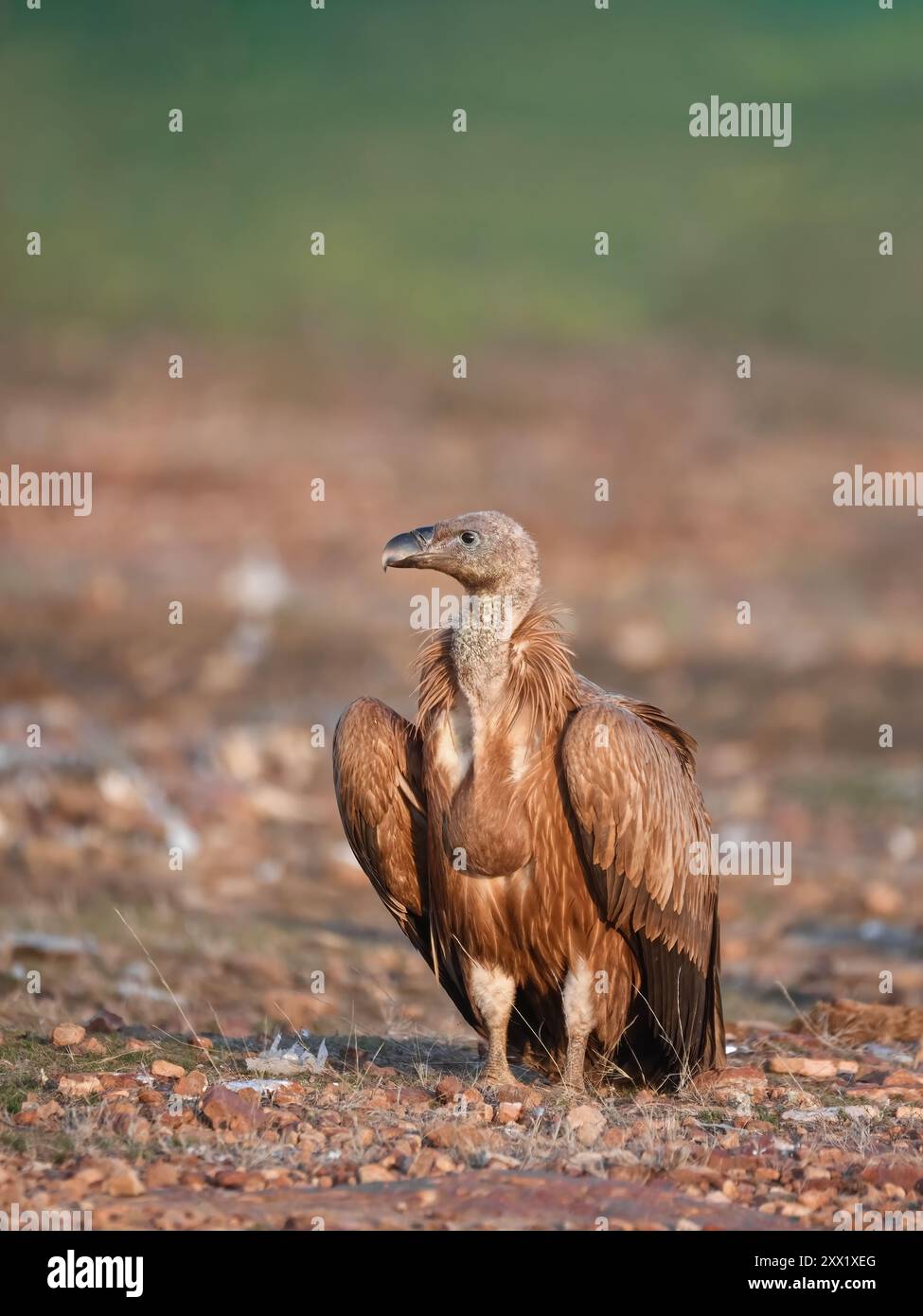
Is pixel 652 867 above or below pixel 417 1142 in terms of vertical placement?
above

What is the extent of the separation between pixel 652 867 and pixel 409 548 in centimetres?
148

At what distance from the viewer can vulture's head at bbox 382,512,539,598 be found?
22.1 ft

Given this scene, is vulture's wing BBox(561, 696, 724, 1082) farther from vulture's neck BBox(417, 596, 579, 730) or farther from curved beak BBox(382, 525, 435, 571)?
curved beak BBox(382, 525, 435, 571)

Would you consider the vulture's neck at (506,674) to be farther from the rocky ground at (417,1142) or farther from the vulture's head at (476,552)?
the rocky ground at (417,1142)

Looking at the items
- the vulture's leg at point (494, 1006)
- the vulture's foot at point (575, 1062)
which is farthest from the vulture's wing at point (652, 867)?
the vulture's leg at point (494, 1006)

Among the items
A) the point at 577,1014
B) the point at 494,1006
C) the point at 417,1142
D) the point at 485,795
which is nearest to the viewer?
the point at 417,1142

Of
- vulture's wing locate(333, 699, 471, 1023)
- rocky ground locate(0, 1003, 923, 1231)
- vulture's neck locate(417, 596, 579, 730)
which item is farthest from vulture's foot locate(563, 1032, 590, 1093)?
vulture's neck locate(417, 596, 579, 730)

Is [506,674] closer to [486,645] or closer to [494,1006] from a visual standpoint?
[486,645]

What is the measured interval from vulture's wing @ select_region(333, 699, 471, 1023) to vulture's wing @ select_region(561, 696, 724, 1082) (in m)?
0.72

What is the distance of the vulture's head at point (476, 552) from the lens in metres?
6.75

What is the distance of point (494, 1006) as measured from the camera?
6996 mm

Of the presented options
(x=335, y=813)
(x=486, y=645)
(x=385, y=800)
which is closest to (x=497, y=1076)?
(x=385, y=800)
